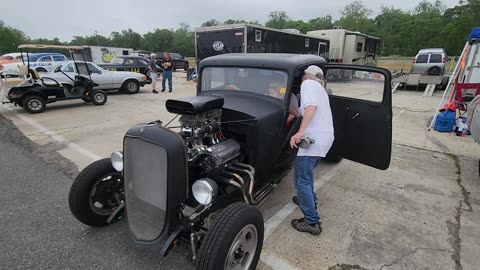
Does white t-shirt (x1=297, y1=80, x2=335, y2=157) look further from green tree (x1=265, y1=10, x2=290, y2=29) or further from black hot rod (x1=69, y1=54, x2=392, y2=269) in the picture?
green tree (x1=265, y1=10, x2=290, y2=29)

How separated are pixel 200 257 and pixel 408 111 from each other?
9855 millimetres

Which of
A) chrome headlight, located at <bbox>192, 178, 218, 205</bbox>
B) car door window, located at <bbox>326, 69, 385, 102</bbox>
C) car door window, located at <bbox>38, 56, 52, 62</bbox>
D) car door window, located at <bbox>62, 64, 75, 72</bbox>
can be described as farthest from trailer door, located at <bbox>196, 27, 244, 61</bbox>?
car door window, located at <bbox>38, 56, 52, 62</bbox>

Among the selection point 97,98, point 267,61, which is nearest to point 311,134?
point 267,61

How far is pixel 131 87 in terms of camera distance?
13.1 meters

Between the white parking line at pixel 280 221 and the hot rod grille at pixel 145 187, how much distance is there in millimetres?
1075

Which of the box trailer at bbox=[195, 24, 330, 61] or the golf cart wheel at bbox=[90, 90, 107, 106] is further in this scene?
the box trailer at bbox=[195, 24, 330, 61]

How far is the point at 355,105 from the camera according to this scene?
12.3 ft

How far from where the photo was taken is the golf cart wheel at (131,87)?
510 inches

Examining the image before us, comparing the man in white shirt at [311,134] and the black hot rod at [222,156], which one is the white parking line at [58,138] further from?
the man in white shirt at [311,134]

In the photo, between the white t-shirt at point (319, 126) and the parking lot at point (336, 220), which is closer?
the parking lot at point (336, 220)

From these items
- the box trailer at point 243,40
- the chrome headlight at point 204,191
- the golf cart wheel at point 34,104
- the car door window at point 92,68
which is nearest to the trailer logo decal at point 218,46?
the box trailer at point 243,40

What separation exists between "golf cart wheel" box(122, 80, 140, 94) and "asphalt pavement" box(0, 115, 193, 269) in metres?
9.10

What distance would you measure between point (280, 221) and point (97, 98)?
361 inches

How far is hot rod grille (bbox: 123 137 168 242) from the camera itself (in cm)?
229
